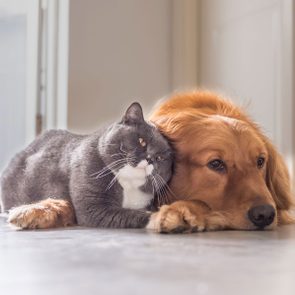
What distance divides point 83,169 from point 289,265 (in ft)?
2.10

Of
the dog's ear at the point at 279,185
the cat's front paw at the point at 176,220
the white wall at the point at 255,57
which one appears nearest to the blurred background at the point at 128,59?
the white wall at the point at 255,57

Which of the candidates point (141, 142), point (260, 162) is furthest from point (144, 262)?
point (260, 162)

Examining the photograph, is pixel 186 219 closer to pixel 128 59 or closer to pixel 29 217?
pixel 29 217

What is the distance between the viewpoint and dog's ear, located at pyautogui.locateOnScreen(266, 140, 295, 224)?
1653 millimetres

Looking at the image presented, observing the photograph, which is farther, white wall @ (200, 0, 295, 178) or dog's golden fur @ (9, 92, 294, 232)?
white wall @ (200, 0, 295, 178)

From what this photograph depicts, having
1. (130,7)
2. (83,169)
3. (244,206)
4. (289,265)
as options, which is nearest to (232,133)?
(244,206)

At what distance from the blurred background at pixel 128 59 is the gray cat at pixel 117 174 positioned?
1.23m

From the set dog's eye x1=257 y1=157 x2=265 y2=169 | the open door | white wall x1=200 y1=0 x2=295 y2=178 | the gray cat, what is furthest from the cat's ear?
the open door

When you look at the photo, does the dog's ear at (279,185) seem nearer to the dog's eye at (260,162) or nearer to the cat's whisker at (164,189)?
the dog's eye at (260,162)

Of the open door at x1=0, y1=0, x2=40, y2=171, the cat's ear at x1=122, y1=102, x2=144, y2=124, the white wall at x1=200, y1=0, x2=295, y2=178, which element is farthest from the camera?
the open door at x1=0, y1=0, x2=40, y2=171

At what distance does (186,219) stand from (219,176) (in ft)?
0.52

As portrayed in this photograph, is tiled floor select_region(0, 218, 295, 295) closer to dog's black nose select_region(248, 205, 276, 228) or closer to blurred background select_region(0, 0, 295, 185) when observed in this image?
dog's black nose select_region(248, 205, 276, 228)

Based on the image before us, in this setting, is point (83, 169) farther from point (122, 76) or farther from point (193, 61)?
point (193, 61)

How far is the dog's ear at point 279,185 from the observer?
5.42ft
